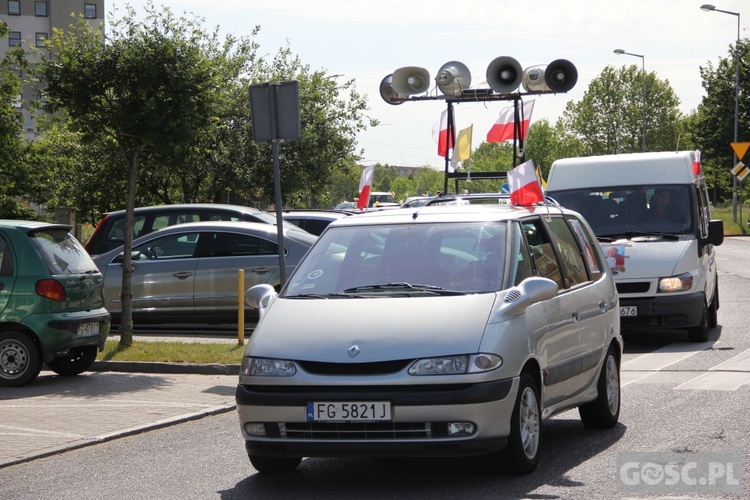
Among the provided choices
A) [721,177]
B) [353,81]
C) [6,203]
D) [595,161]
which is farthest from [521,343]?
[721,177]

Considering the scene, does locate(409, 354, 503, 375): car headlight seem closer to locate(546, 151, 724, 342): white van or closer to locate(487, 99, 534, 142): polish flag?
locate(546, 151, 724, 342): white van

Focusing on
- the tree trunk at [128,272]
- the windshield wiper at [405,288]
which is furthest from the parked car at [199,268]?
the windshield wiper at [405,288]

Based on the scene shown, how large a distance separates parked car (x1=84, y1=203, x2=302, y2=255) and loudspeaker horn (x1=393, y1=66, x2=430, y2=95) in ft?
10.9

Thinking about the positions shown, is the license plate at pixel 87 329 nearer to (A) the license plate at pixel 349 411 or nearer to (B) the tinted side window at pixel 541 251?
(B) the tinted side window at pixel 541 251

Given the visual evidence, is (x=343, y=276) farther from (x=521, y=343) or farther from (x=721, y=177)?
(x=721, y=177)

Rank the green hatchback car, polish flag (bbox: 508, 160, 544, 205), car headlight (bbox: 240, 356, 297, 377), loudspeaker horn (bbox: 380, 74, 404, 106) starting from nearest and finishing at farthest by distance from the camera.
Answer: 1. car headlight (bbox: 240, 356, 297, 377)
2. polish flag (bbox: 508, 160, 544, 205)
3. the green hatchback car
4. loudspeaker horn (bbox: 380, 74, 404, 106)

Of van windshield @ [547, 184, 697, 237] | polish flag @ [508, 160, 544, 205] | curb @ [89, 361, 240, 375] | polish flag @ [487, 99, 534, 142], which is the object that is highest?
polish flag @ [487, 99, 534, 142]

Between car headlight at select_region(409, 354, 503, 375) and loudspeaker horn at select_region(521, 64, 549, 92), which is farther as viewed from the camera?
loudspeaker horn at select_region(521, 64, 549, 92)

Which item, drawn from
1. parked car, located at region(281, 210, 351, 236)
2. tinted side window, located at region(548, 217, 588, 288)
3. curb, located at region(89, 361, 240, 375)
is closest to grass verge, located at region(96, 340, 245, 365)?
curb, located at region(89, 361, 240, 375)

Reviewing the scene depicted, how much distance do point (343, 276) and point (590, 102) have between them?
415 ft

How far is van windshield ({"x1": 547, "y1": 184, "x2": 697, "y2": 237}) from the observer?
1567cm

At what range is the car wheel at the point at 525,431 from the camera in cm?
690

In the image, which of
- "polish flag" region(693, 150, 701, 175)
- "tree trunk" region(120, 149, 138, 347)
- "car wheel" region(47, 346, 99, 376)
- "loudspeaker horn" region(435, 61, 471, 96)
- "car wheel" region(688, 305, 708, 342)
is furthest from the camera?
"loudspeaker horn" region(435, 61, 471, 96)

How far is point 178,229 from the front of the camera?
1731 cm
